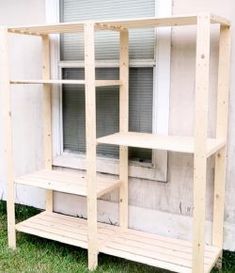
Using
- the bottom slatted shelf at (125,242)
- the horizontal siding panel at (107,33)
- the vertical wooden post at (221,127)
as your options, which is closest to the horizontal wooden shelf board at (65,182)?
the bottom slatted shelf at (125,242)

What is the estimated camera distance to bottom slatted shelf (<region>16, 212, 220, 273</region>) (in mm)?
2654

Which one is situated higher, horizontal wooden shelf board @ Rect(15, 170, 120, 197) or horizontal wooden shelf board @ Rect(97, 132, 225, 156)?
horizontal wooden shelf board @ Rect(97, 132, 225, 156)

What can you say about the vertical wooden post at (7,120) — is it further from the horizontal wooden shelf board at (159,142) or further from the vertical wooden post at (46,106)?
the horizontal wooden shelf board at (159,142)

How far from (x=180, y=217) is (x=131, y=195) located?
42cm

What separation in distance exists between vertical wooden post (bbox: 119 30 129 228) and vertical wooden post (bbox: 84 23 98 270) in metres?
0.43

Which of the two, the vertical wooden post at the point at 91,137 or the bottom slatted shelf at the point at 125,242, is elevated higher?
the vertical wooden post at the point at 91,137

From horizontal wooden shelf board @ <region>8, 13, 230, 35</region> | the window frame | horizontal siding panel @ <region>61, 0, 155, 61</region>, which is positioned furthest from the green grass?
horizontal wooden shelf board @ <region>8, 13, 230, 35</region>

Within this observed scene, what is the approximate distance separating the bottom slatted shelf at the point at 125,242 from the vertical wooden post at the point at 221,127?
0.56 ft

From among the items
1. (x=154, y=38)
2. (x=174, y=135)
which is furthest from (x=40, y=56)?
(x=174, y=135)

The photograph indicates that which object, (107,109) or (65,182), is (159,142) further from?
(65,182)

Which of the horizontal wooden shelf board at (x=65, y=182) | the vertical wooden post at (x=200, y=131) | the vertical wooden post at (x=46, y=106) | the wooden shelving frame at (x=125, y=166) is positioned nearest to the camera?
the vertical wooden post at (x=200, y=131)

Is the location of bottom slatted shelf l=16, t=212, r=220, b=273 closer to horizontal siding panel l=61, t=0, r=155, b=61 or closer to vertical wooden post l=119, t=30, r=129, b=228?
vertical wooden post l=119, t=30, r=129, b=228

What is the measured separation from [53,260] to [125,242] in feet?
1.76

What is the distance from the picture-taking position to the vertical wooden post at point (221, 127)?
263cm
